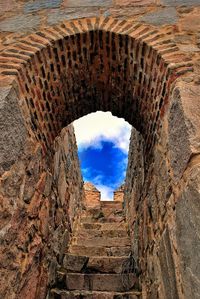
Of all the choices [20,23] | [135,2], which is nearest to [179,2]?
[135,2]

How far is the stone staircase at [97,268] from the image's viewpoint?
333 cm

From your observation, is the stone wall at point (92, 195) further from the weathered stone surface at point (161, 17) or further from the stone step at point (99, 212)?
the weathered stone surface at point (161, 17)

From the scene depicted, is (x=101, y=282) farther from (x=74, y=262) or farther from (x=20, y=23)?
(x=20, y=23)

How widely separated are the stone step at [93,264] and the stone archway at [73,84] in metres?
0.88

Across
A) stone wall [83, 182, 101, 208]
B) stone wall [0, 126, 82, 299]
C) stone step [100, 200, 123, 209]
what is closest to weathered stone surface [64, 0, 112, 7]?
stone wall [0, 126, 82, 299]

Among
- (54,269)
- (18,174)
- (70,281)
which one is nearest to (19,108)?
(18,174)

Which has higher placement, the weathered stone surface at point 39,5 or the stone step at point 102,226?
the weathered stone surface at point 39,5

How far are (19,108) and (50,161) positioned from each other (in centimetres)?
107

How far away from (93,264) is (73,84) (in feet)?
8.10

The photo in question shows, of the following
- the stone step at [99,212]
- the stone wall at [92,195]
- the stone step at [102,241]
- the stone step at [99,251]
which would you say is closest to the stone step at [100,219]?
the stone step at [99,212]

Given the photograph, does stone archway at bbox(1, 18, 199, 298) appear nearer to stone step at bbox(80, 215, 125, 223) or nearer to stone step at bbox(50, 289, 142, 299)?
stone step at bbox(50, 289, 142, 299)

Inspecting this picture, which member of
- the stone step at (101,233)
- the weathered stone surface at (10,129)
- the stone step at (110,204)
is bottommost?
the stone step at (110,204)

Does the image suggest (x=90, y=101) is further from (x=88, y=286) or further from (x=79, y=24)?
(x=88, y=286)

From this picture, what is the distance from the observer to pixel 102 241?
4820 millimetres
